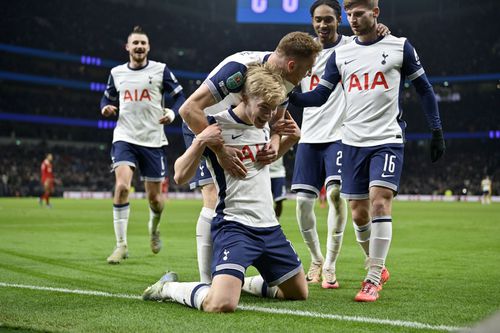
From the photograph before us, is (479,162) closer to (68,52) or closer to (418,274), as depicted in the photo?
(68,52)

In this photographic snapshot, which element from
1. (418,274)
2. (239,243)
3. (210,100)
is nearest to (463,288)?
(418,274)

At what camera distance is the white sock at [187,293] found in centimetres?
464

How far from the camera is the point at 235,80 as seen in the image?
4.84m

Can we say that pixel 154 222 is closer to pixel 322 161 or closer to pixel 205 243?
pixel 322 161

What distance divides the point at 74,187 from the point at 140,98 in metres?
43.4

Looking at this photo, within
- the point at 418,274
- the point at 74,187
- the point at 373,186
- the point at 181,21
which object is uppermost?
the point at 181,21

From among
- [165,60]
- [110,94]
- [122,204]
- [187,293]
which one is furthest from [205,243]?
[165,60]

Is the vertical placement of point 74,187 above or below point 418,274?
below

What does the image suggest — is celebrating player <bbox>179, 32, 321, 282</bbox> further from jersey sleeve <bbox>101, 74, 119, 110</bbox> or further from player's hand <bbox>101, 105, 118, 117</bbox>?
jersey sleeve <bbox>101, 74, 119, 110</bbox>

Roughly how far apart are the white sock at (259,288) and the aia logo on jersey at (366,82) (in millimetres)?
1768

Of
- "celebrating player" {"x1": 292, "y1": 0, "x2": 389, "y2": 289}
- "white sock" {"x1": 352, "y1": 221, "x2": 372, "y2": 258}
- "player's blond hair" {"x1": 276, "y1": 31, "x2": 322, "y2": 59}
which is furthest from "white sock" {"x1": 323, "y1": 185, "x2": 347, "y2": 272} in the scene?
"player's blond hair" {"x1": 276, "y1": 31, "x2": 322, "y2": 59}

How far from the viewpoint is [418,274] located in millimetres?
7066

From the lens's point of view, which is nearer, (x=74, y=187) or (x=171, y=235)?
(x=171, y=235)

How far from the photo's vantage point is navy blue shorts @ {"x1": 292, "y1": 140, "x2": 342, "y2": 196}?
662 centimetres
